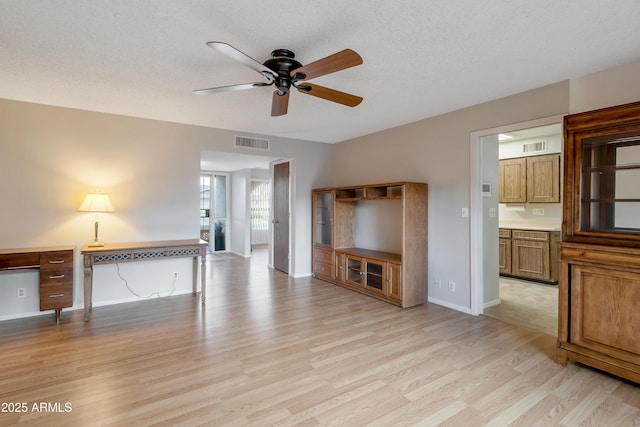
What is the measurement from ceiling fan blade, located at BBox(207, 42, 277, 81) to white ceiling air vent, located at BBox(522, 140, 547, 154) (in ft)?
16.5

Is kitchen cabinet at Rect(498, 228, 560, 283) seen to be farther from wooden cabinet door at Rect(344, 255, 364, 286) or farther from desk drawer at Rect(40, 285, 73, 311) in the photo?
desk drawer at Rect(40, 285, 73, 311)

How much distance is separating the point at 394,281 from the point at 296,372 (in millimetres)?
1992

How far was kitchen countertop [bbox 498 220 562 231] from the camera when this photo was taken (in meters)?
5.10

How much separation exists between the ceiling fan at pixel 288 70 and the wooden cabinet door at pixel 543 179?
4.22 meters

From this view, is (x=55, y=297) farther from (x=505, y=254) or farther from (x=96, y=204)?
(x=505, y=254)

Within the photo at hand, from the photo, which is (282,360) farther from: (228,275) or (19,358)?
(228,275)

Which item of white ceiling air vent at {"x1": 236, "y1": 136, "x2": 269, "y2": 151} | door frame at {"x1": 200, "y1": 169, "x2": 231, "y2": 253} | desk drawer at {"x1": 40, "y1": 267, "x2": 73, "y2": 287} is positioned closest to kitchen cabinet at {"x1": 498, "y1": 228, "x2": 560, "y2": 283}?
white ceiling air vent at {"x1": 236, "y1": 136, "x2": 269, "y2": 151}

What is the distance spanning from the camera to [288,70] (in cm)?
249

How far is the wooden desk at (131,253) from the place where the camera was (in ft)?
11.7

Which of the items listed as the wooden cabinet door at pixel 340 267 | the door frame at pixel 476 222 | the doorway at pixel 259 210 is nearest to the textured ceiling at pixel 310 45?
the door frame at pixel 476 222

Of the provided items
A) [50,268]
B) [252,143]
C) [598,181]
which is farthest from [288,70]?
[50,268]

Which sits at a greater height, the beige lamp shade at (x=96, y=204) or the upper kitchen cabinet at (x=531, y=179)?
the upper kitchen cabinet at (x=531, y=179)


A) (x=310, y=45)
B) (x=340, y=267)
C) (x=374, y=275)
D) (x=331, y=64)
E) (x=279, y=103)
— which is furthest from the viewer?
(x=340, y=267)

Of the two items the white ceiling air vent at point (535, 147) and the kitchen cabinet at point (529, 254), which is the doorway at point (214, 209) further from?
the white ceiling air vent at point (535, 147)
